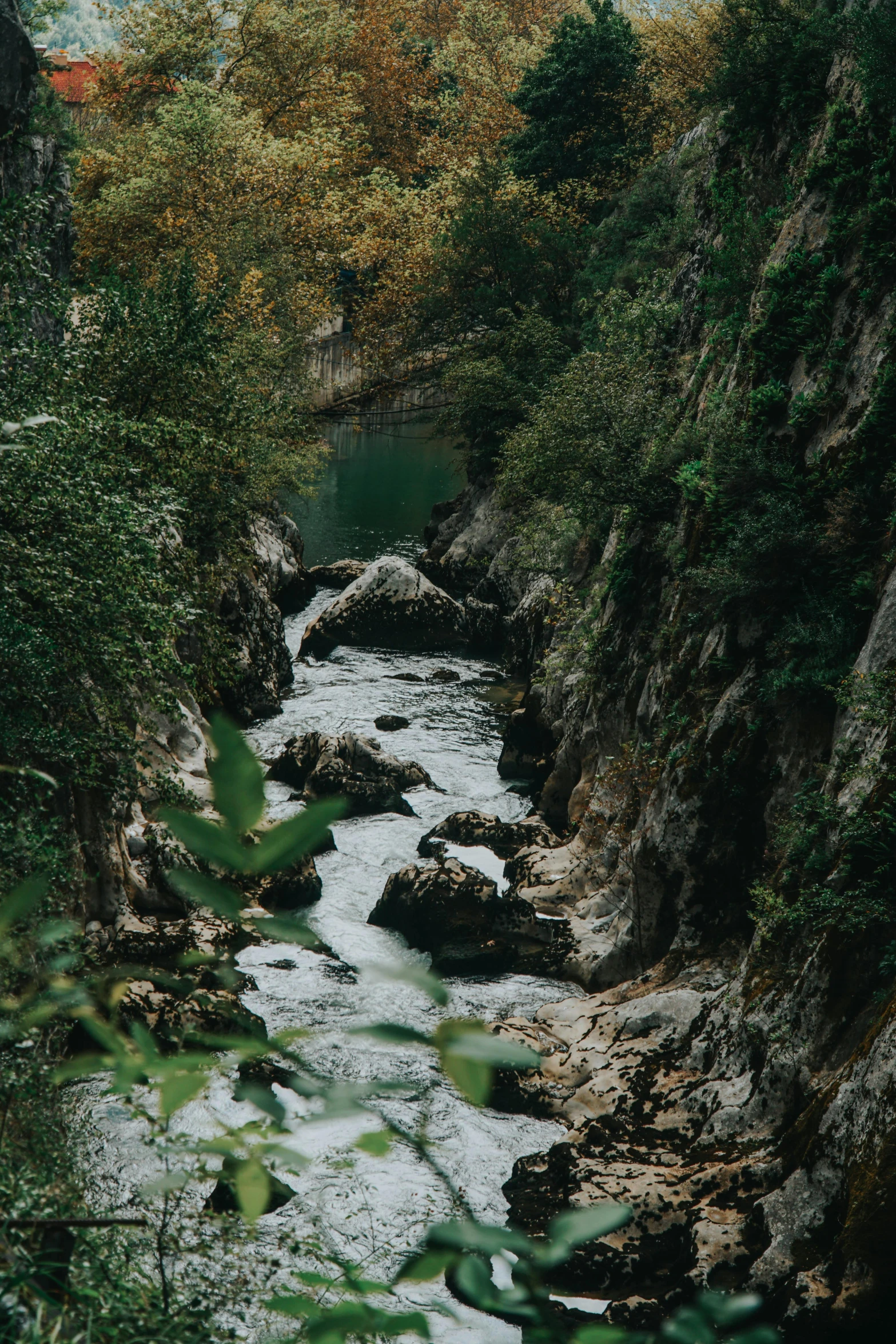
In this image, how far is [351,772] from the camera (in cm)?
1859

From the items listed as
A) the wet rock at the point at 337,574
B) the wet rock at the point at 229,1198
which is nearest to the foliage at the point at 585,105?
the wet rock at the point at 337,574

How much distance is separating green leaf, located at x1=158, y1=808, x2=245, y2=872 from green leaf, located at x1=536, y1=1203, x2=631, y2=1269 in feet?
1.82

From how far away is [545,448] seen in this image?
695 inches

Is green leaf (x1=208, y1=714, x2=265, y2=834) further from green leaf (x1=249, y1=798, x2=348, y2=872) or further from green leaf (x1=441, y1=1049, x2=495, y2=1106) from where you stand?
green leaf (x1=441, y1=1049, x2=495, y2=1106)

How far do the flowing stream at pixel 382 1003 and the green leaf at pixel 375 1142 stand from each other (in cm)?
4

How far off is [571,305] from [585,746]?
59.4ft

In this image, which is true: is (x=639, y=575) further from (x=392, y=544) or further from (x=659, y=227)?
(x=392, y=544)

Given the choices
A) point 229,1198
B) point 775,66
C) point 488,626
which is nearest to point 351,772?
point 488,626

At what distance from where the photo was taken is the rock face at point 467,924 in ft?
45.5

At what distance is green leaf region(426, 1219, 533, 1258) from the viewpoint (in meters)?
1.18

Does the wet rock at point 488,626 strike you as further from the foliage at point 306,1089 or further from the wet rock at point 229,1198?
the foliage at point 306,1089

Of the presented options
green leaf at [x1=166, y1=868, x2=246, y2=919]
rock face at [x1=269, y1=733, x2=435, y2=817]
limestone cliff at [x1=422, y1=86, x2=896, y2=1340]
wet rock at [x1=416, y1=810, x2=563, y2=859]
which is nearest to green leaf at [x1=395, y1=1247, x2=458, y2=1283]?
green leaf at [x1=166, y1=868, x2=246, y2=919]

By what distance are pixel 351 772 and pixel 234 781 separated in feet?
57.9

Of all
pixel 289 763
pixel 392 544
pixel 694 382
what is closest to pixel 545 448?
pixel 694 382
